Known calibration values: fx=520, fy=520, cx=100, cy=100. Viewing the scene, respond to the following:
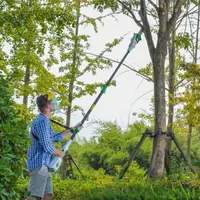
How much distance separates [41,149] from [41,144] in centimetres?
11

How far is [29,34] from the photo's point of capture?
1047 centimetres

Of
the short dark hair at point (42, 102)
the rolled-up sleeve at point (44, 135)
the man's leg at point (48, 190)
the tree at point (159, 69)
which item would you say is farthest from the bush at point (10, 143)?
the tree at point (159, 69)

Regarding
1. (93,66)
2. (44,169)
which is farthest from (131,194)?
(93,66)

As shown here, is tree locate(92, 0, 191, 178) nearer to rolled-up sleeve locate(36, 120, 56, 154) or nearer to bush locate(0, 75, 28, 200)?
rolled-up sleeve locate(36, 120, 56, 154)

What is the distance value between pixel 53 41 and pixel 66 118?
2625 mm

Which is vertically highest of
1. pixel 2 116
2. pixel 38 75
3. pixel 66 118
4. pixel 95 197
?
pixel 38 75

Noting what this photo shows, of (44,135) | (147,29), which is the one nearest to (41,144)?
(44,135)

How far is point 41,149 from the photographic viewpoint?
575cm

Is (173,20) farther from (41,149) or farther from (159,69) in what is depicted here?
(41,149)

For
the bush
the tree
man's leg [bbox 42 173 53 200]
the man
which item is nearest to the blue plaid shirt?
the man

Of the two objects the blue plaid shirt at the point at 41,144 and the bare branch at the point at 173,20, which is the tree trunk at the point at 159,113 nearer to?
the bare branch at the point at 173,20

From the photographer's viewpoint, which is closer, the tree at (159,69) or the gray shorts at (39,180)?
the gray shorts at (39,180)

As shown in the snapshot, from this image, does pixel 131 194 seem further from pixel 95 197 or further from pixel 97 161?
pixel 97 161

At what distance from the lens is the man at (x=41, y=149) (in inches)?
222
